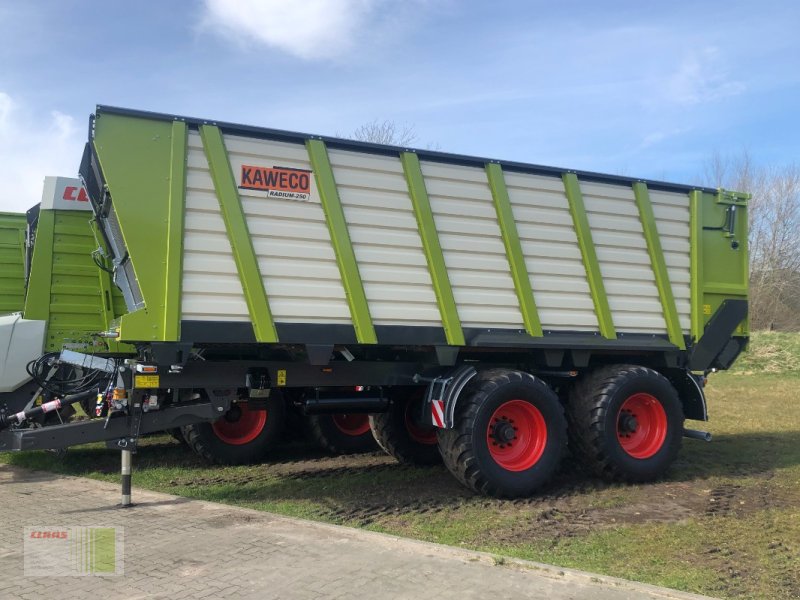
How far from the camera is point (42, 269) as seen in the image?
28.8ft

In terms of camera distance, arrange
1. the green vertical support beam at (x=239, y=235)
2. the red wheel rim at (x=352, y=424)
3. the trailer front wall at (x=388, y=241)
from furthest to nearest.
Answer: the red wheel rim at (x=352, y=424) < the green vertical support beam at (x=239, y=235) < the trailer front wall at (x=388, y=241)

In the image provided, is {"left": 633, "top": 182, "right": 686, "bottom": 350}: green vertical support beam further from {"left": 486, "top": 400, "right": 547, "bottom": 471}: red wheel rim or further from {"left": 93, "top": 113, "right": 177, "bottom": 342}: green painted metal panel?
{"left": 93, "top": 113, "right": 177, "bottom": 342}: green painted metal panel

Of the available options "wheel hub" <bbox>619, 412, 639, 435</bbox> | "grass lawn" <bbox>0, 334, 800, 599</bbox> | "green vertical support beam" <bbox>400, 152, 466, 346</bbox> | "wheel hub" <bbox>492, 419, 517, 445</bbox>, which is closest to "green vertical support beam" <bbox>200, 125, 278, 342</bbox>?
"green vertical support beam" <bbox>400, 152, 466, 346</bbox>

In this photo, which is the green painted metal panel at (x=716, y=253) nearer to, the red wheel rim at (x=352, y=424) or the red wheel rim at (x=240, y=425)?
the red wheel rim at (x=352, y=424)

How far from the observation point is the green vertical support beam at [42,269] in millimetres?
8617

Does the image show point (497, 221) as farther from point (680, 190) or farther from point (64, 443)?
point (64, 443)

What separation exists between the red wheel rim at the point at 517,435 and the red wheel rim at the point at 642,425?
114cm

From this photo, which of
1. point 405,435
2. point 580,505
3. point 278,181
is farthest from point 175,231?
point 580,505

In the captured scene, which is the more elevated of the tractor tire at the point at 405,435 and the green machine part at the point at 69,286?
the green machine part at the point at 69,286

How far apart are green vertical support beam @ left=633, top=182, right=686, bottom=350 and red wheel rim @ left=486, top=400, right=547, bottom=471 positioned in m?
2.05

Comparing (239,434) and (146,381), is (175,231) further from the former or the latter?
(239,434)

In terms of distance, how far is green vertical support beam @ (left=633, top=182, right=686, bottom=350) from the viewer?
8.17 metres

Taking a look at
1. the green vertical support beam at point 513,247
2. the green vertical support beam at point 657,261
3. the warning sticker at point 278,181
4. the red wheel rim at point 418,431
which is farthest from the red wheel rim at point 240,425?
the green vertical support beam at point 657,261

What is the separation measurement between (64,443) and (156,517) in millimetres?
1168
